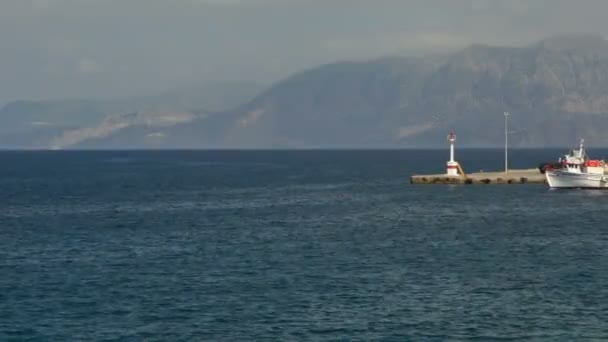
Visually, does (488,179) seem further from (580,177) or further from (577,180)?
(580,177)

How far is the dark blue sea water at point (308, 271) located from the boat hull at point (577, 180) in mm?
18828

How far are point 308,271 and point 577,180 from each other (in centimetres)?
8780

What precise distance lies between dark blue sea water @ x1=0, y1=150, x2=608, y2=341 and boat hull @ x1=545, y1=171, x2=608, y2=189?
741 inches

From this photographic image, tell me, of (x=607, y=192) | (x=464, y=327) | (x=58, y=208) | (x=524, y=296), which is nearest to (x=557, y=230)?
(x=524, y=296)

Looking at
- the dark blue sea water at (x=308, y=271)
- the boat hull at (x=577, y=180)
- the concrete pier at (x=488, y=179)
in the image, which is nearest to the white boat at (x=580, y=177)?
the boat hull at (x=577, y=180)

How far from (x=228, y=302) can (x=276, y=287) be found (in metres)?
5.29

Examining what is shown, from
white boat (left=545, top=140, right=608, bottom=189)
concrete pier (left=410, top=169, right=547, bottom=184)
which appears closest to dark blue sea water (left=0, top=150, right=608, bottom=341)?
white boat (left=545, top=140, right=608, bottom=189)

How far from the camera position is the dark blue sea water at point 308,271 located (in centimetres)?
5100

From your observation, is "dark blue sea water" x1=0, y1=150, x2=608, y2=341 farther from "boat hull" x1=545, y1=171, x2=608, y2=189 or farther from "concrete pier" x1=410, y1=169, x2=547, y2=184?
"concrete pier" x1=410, y1=169, x2=547, y2=184

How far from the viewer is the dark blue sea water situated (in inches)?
2008

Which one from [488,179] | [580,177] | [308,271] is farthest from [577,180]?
[308,271]

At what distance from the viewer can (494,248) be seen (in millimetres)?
79312

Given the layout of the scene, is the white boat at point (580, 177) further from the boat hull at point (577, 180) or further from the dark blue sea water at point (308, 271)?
the dark blue sea water at point (308, 271)

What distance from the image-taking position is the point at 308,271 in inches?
2650
